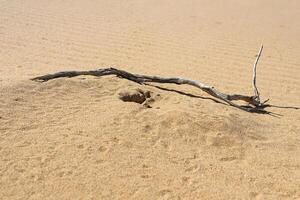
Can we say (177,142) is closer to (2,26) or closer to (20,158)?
(20,158)

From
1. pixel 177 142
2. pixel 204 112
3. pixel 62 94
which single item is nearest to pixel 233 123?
pixel 204 112

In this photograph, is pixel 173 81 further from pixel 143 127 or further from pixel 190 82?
pixel 143 127

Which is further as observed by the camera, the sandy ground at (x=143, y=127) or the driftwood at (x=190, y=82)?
the driftwood at (x=190, y=82)

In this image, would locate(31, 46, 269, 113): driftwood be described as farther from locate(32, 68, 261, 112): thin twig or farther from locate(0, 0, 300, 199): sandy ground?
locate(0, 0, 300, 199): sandy ground

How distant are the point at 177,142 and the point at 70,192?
3.28 ft

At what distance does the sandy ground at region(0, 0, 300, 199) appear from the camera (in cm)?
323

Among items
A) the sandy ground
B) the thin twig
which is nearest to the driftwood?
the thin twig

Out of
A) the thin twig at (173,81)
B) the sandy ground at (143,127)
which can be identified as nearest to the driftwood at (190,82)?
the thin twig at (173,81)

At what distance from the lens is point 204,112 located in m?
4.30

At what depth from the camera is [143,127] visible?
3.86 meters

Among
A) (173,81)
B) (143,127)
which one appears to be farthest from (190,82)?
(143,127)

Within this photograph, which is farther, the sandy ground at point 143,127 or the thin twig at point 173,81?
the thin twig at point 173,81

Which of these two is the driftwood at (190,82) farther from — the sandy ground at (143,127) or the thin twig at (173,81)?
the sandy ground at (143,127)

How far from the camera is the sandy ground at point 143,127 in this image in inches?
127
